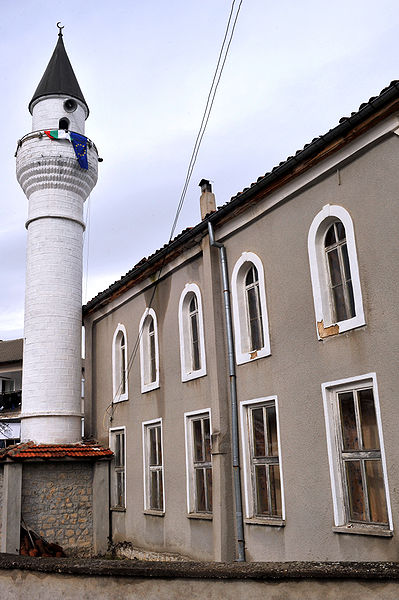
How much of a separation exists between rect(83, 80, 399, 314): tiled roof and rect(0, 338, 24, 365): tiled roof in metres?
23.9

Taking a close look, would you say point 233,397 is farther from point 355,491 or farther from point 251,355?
point 355,491

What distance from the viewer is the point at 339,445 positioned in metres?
8.05

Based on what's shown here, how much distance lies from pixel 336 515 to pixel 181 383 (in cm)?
492

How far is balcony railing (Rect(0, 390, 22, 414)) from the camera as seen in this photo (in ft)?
114

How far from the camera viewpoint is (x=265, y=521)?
9164 mm

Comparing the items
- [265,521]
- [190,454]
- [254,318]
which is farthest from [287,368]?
[190,454]

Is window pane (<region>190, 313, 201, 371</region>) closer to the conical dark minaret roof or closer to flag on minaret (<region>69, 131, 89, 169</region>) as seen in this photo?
flag on minaret (<region>69, 131, 89, 169</region>)

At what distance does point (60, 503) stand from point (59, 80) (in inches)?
473

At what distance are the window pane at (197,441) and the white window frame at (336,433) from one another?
3.84 metres

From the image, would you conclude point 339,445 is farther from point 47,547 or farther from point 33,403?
point 33,403

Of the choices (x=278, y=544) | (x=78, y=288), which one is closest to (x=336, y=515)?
(x=278, y=544)

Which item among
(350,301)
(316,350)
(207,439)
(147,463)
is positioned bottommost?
(147,463)

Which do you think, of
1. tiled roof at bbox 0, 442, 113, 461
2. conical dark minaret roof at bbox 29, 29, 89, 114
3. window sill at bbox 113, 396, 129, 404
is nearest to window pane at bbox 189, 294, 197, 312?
window sill at bbox 113, 396, 129, 404

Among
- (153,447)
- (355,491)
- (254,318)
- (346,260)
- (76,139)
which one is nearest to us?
(355,491)
